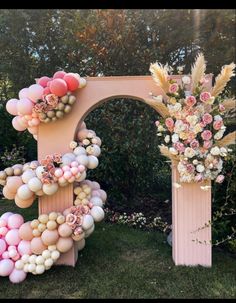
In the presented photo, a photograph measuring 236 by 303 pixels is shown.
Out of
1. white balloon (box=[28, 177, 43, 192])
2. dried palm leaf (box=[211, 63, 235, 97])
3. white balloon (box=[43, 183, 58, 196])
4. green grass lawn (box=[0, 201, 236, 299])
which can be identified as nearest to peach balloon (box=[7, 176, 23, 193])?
white balloon (box=[28, 177, 43, 192])

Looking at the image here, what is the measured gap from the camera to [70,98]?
136 inches

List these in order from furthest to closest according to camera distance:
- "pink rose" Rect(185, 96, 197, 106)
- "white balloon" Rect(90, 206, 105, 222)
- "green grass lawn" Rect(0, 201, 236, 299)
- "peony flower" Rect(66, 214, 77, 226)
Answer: "white balloon" Rect(90, 206, 105, 222), "peony flower" Rect(66, 214, 77, 226), "pink rose" Rect(185, 96, 197, 106), "green grass lawn" Rect(0, 201, 236, 299)

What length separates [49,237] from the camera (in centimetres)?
337

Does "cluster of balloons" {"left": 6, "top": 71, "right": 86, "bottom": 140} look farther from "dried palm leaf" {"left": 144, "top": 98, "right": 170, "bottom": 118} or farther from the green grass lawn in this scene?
the green grass lawn

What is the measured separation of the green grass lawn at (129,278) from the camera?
3.17 m

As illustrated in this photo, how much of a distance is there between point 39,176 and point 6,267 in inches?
36.8

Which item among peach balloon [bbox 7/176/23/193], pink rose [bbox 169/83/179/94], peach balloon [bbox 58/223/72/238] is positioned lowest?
peach balloon [bbox 58/223/72/238]

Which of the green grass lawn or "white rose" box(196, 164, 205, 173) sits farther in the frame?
"white rose" box(196, 164, 205, 173)

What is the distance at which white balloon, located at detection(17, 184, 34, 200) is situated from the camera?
333 cm

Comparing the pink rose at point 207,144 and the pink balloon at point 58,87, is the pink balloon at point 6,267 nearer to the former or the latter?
the pink balloon at point 58,87

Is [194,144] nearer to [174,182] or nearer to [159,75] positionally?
[174,182]

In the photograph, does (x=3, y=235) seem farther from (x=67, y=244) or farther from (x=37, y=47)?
(x=37, y=47)

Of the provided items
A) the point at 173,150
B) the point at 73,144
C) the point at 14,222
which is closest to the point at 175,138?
the point at 173,150
